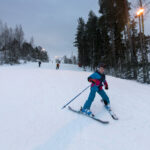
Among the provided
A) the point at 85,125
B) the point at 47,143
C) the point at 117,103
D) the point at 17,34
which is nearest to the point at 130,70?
the point at 117,103

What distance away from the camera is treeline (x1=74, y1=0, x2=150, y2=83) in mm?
9402

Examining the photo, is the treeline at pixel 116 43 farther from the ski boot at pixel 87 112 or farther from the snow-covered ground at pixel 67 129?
the ski boot at pixel 87 112

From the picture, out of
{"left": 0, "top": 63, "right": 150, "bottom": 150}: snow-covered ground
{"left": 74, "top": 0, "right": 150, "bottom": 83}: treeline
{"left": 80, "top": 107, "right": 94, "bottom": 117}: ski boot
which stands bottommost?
{"left": 0, "top": 63, "right": 150, "bottom": 150}: snow-covered ground

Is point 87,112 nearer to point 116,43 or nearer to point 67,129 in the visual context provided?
point 67,129

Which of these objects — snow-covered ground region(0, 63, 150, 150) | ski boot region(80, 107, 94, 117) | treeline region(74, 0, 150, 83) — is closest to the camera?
snow-covered ground region(0, 63, 150, 150)

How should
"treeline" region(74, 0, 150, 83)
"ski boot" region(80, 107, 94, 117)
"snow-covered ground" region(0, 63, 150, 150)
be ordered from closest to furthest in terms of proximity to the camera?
"snow-covered ground" region(0, 63, 150, 150) → "ski boot" region(80, 107, 94, 117) → "treeline" region(74, 0, 150, 83)

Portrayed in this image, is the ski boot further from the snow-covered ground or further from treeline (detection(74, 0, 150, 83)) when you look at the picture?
treeline (detection(74, 0, 150, 83))

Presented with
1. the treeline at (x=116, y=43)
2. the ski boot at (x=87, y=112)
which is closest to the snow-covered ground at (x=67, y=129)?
the ski boot at (x=87, y=112)

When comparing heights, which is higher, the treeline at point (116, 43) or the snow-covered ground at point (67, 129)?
the treeline at point (116, 43)

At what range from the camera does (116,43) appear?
16.4 metres

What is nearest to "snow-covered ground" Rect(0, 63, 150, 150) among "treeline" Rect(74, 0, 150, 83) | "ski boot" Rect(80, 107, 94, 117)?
"ski boot" Rect(80, 107, 94, 117)

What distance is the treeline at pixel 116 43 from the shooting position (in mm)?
9402

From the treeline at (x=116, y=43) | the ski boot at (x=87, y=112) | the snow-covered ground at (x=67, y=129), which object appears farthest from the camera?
the treeline at (x=116, y=43)

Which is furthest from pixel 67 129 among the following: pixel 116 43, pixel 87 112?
pixel 116 43
